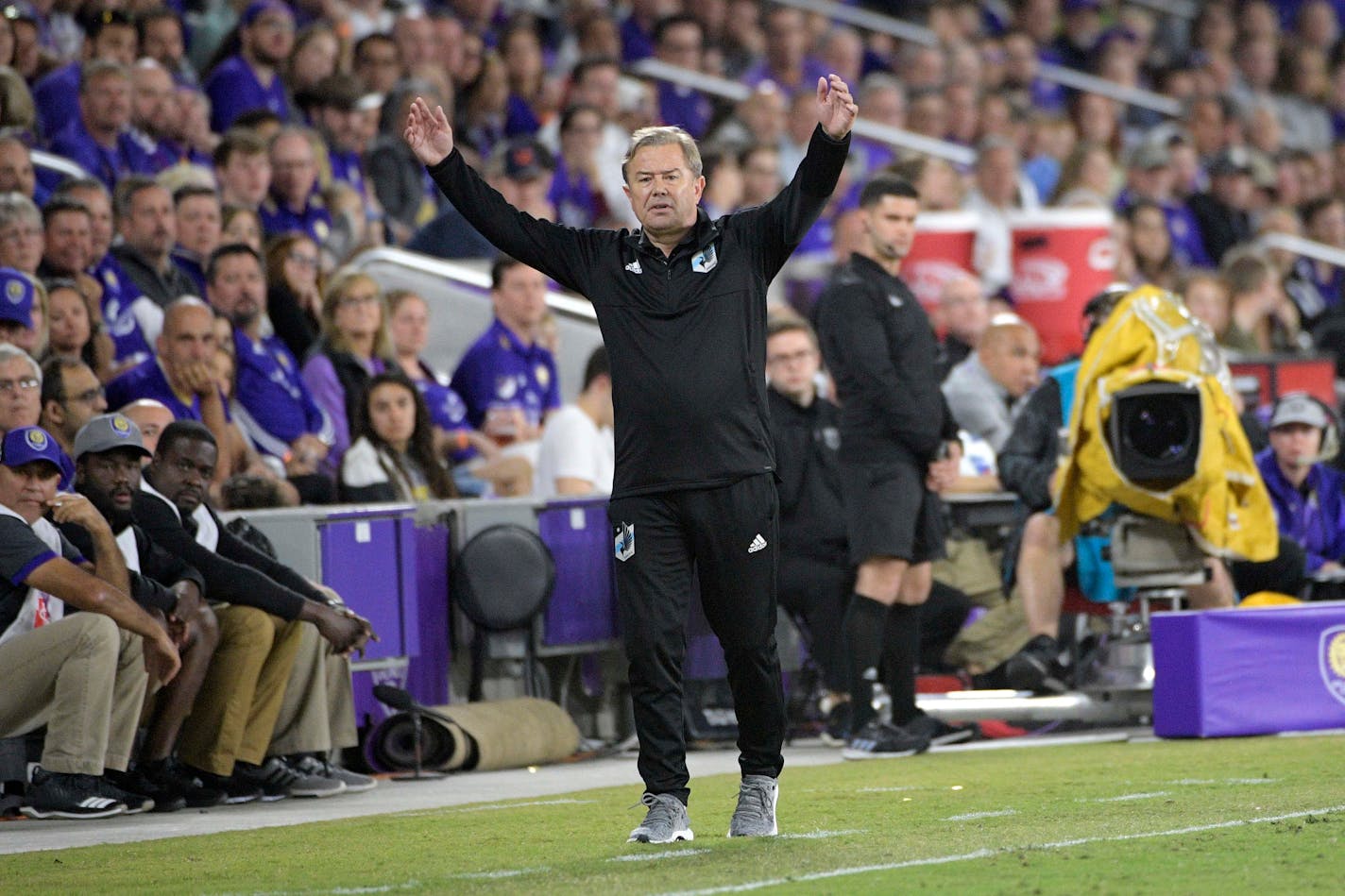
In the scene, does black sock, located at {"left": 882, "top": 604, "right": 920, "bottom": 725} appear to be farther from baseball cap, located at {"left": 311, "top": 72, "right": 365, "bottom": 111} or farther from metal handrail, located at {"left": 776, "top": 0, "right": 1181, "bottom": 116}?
metal handrail, located at {"left": 776, "top": 0, "right": 1181, "bottom": 116}

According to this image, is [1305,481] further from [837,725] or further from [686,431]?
[686,431]

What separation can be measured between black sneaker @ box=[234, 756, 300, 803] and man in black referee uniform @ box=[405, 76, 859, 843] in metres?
2.73

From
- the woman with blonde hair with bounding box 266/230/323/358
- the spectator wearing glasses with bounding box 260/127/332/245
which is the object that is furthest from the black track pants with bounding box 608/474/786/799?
the spectator wearing glasses with bounding box 260/127/332/245

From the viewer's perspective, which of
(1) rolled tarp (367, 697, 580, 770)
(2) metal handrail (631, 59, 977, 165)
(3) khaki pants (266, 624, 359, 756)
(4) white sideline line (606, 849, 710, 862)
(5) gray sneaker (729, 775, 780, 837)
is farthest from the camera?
(2) metal handrail (631, 59, 977, 165)

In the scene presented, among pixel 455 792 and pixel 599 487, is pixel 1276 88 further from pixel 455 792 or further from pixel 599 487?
pixel 455 792

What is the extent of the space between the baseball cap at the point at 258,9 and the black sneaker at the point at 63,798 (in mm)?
6666

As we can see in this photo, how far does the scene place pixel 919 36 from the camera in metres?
21.2

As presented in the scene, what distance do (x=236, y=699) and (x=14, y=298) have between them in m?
1.93

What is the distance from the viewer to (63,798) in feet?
25.9

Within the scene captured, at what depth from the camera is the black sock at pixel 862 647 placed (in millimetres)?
9508

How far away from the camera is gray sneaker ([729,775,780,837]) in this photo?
20.9ft

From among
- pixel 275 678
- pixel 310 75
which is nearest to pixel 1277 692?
pixel 275 678

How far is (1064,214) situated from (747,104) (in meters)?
2.80

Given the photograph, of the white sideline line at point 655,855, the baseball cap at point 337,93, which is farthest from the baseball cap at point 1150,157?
the white sideline line at point 655,855
